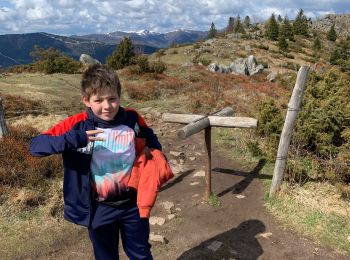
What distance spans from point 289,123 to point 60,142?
14.3 ft

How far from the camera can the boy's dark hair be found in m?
2.74

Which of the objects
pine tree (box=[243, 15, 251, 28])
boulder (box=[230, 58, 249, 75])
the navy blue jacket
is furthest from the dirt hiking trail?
pine tree (box=[243, 15, 251, 28])

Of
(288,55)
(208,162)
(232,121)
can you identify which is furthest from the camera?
(288,55)

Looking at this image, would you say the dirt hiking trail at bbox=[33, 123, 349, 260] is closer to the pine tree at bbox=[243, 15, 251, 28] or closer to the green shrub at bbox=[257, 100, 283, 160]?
the green shrub at bbox=[257, 100, 283, 160]

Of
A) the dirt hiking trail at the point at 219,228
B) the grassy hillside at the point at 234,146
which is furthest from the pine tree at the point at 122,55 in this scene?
the dirt hiking trail at the point at 219,228

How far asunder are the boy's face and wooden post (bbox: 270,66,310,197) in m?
3.86

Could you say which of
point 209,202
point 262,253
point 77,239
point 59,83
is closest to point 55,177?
point 77,239

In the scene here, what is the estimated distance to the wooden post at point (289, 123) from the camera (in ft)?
19.2

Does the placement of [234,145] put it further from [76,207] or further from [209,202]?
[76,207]

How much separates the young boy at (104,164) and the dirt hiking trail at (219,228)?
80.3 inches

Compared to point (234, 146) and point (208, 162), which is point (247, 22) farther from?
point (208, 162)

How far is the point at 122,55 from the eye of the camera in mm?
27234

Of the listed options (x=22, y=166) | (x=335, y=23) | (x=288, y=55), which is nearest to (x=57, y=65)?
(x=22, y=166)

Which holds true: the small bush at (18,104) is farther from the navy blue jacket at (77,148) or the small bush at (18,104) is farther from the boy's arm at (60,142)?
the boy's arm at (60,142)
